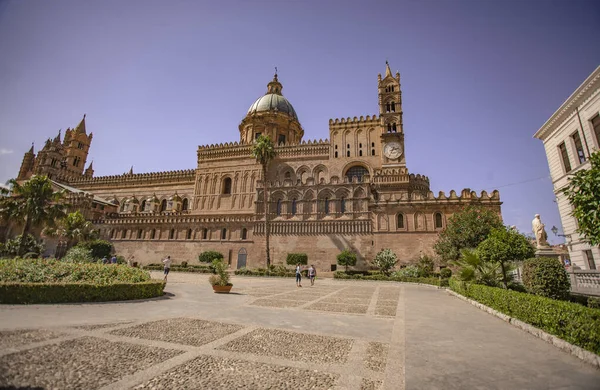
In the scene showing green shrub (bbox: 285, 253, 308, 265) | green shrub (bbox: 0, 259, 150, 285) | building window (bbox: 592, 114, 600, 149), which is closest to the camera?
green shrub (bbox: 0, 259, 150, 285)

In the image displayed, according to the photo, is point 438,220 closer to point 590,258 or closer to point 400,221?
point 400,221

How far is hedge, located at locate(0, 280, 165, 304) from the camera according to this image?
387 inches

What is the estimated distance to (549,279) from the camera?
33.1 feet

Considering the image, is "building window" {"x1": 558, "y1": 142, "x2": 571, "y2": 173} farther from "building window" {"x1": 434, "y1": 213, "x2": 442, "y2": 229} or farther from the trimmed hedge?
the trimmed hedge

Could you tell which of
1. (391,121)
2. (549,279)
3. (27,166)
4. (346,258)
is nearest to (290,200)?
(346,258)

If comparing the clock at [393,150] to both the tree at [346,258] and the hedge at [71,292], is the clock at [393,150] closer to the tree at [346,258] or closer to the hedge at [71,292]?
the tree at [346,258]

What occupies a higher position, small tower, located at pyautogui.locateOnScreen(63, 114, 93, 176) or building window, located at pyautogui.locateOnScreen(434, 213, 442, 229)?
small tower, located at pyautogui.locateOnScreen(63, 114, 93, 176)

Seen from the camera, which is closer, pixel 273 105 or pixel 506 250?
pixel 506 250

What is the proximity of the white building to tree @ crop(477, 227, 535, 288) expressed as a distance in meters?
7.72

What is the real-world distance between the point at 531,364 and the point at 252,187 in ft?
142

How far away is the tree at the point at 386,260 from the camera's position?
29.1m

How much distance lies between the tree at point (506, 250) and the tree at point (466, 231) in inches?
377

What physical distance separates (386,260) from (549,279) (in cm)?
1934

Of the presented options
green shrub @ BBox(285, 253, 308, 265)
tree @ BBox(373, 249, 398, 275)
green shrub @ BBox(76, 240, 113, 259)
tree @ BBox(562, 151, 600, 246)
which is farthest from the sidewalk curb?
green shrub @ BBox(76, 240, 113, 259)
